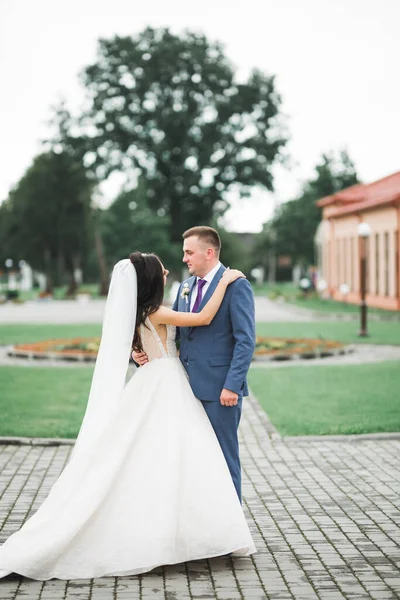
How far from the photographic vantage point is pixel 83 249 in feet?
280

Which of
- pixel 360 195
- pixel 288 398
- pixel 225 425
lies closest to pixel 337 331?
pixel 288 398

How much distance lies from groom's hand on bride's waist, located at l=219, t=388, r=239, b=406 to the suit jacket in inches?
1.1

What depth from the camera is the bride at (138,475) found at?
233 inches

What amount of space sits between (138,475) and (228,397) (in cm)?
74

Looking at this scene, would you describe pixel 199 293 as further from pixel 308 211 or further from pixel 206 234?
pixel 308 211

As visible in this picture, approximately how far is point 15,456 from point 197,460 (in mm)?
4053

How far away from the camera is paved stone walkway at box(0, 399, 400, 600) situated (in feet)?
18.4

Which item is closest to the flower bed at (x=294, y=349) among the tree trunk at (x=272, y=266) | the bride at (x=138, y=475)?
the bride at (x=138, y=475)

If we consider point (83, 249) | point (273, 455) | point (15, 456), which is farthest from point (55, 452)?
point (83, 249)

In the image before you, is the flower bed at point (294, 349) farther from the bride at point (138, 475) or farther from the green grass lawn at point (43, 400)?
the bride at point (138, 475)

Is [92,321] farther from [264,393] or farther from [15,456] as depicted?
[15,456]

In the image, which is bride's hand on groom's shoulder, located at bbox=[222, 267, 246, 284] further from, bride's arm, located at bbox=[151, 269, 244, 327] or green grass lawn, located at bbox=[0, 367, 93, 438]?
Answer: green grass lawn, located at bbox=[0, 367, 93, 438]

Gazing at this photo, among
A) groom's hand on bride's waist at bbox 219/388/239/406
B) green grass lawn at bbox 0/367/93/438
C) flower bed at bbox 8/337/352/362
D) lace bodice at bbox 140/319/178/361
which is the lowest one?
flower bed at bbox 8/337/352/362

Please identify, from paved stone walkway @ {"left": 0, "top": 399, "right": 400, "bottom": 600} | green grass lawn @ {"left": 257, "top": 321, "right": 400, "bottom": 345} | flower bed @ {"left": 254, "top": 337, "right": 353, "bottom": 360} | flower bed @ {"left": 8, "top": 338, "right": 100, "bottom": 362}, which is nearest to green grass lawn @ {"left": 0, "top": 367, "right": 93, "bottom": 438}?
paved stone walkway @ {"left": 0, "top": 399, "right": 400, "bottom": 600}
